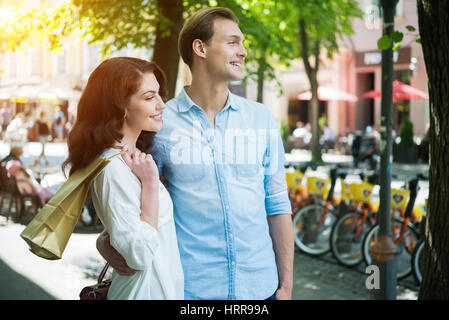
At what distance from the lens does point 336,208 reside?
779cm

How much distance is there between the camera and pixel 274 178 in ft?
7.11

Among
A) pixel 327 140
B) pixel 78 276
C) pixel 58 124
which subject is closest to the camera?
pixel 78 276

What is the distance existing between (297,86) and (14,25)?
2844cm

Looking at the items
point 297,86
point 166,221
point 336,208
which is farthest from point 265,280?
point 297,86

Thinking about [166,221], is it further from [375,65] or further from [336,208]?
[375,65]

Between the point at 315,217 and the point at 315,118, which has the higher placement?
the point at 315,118

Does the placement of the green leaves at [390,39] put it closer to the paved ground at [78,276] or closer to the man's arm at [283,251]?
the man's arm at [283,251]

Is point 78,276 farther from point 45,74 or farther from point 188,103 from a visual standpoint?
point 188,103

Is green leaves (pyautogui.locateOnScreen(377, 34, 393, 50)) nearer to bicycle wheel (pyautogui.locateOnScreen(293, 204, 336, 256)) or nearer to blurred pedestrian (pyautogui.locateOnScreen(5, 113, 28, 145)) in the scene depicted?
bicycle wheel (pyautogui.locateOnScreen(293, 204, 336, 256))

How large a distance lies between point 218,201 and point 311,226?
6014mm

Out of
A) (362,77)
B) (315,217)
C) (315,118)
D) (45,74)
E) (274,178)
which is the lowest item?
(315,217)

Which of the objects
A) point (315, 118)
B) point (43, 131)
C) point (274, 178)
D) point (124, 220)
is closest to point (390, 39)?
point (274, 178)

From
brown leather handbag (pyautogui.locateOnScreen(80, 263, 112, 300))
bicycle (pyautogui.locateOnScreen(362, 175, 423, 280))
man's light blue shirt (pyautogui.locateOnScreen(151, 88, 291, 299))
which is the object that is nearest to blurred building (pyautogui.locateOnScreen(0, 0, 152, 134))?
man's light blue shirt (pyautogui.locateOnScreen(151, 88, 291, 299))

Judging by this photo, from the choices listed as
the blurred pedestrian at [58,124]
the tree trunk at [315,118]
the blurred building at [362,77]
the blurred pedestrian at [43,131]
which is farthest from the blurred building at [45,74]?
the blurred building at [362,77]
